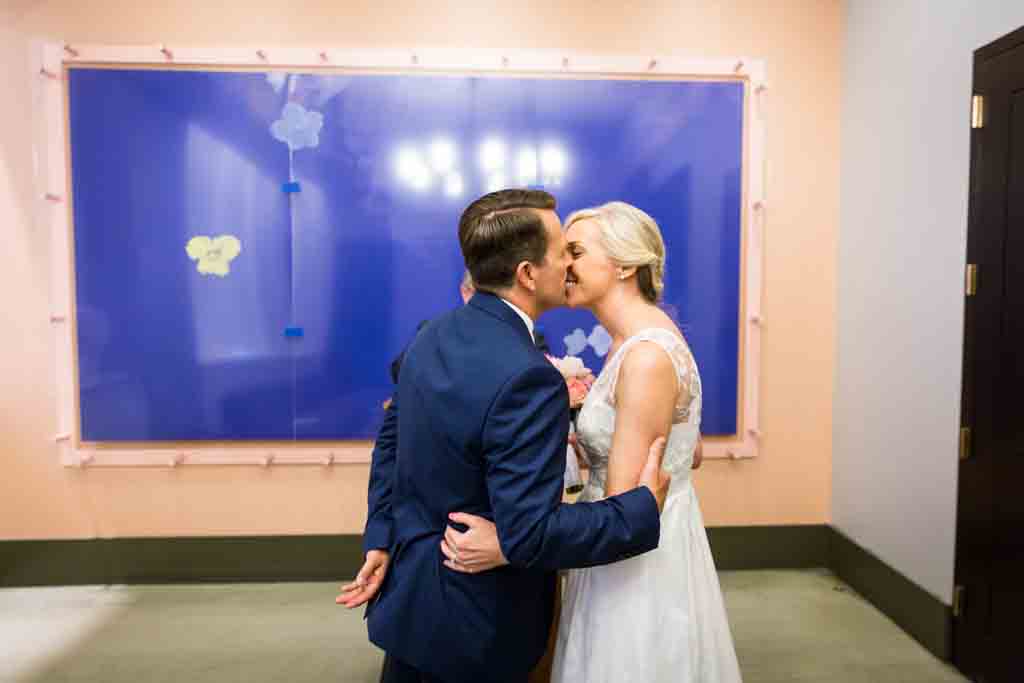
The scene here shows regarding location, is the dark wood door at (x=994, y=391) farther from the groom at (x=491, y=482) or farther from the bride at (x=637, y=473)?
the groom at (x=491, y=482)

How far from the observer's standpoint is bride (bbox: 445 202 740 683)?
4.79 ft

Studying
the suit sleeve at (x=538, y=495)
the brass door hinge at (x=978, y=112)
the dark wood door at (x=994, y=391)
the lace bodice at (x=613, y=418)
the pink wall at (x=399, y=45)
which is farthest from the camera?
the pink wall at (x=399, y=45)

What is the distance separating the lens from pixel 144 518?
11.7 ft

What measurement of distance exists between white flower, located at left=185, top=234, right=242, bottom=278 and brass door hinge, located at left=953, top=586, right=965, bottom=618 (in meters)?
3.37

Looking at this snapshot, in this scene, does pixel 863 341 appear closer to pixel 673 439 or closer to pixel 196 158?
pixel 673 439

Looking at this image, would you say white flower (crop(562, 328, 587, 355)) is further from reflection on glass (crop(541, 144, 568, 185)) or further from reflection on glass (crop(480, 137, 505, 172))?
reflection on glass (crop(480, 137, 505, 172))

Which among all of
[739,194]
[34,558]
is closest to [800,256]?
[739,194]

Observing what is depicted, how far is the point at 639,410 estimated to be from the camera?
1433 mm

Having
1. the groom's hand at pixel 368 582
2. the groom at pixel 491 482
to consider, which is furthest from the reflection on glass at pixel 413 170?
the groom's hand at pixel 368 582

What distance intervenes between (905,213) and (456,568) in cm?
268

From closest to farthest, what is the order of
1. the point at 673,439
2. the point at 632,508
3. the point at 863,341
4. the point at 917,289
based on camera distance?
the point at 632,508 → the point at 673,439 → the point at 917,289 → the point at 863,341

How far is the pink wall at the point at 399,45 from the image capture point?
11.2ft

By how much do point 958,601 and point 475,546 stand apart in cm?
239

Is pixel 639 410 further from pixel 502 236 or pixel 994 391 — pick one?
pixel 994 391
